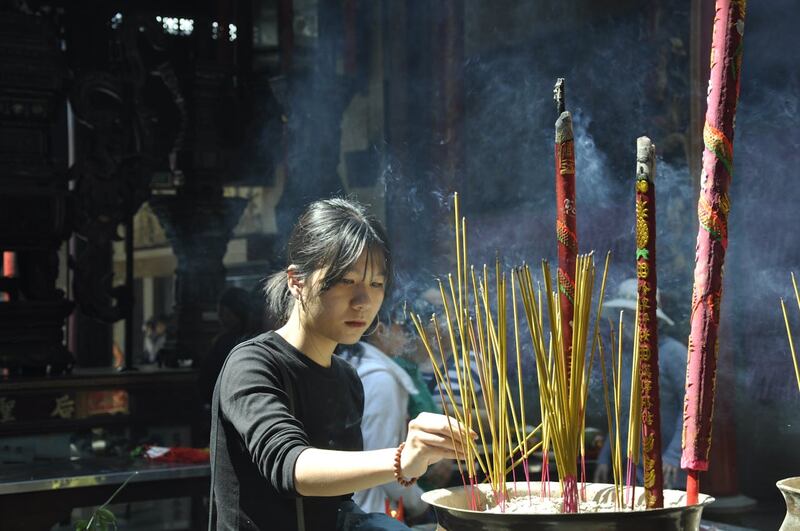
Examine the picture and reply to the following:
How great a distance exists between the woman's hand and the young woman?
0.15m

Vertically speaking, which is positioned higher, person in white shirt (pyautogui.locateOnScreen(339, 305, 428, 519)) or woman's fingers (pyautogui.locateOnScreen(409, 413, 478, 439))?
woman's fingers (pyautogui.locateOnScreen(409, 413, 478, 439))

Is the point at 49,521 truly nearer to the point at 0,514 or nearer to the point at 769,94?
the point at 0,514

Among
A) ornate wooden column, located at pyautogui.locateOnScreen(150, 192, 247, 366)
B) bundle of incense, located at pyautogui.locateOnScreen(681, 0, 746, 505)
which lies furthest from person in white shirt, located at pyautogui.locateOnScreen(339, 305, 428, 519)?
ornate wooden column, located at pyautogui.locateOnScreen(150, 192, 247, 366)

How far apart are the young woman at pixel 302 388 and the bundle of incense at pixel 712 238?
521mm

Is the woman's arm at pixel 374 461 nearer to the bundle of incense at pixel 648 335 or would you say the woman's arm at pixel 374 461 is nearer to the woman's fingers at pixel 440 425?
the woman's fingers at pixel 440 425

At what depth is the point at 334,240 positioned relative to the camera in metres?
1.62

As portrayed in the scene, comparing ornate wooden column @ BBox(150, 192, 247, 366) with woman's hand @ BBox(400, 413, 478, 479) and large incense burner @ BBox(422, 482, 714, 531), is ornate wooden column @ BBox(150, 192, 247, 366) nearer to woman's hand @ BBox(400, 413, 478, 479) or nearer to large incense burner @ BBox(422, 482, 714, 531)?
woman's hand @ BBox(400, 413, 478, 479)

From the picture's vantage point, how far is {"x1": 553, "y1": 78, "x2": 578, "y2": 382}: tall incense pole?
3.83 feet

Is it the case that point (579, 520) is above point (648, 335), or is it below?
below

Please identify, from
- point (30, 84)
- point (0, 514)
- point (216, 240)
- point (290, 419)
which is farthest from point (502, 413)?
point (216, 240)

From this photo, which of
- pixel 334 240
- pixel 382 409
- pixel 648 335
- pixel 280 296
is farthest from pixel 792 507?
pixel 382 409

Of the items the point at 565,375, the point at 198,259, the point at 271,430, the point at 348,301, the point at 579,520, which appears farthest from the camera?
the point at 198,259

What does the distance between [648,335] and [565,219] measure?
181mm

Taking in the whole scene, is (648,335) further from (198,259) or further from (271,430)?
(198,259)
